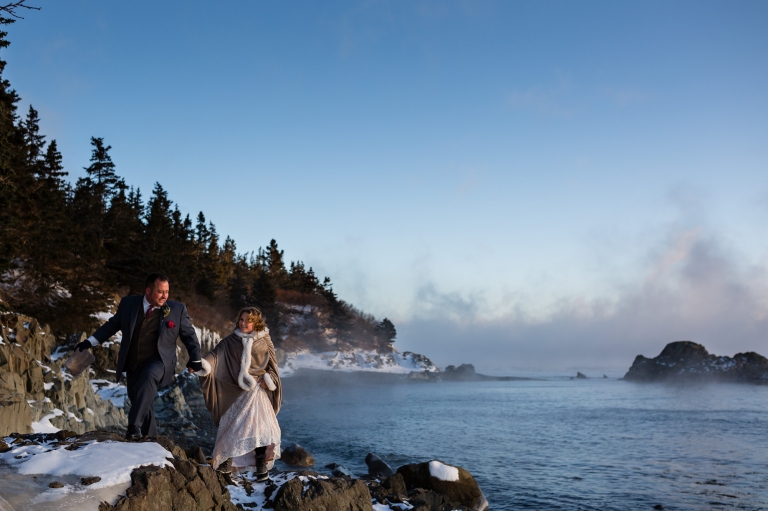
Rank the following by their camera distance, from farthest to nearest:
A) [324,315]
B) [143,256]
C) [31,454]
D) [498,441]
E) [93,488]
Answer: [324,315]
[143,256]
[498,441]
[31,454]
[93,488]

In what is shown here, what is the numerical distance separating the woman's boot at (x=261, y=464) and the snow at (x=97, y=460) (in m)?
2.08

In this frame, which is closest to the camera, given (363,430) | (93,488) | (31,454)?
(93,488)

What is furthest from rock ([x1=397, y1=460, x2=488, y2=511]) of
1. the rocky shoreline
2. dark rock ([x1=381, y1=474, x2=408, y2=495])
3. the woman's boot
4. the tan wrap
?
the tan wrap

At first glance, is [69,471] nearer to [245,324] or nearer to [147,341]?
[147,341]

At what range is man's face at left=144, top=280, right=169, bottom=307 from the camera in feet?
22.0

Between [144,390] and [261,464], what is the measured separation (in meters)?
2.11

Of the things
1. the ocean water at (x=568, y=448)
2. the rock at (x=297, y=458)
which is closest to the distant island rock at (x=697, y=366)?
the ocean water at (x=568, y=448)

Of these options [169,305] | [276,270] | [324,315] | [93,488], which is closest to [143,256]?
[169,305]

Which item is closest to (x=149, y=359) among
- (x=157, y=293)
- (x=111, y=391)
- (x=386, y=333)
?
(x=157, y=293)

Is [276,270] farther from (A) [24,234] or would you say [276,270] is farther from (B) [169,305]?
(B) [169,305]

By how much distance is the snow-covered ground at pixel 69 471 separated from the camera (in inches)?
171

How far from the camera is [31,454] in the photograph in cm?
518

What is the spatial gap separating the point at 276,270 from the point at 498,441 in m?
87.1

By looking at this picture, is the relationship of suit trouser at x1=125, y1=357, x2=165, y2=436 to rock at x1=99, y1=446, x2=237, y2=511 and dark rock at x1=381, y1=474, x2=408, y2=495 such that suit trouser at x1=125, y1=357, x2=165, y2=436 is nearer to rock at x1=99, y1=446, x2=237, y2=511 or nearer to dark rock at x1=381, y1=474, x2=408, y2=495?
rock at x1=99, y1=446, x2=237, y2=511
